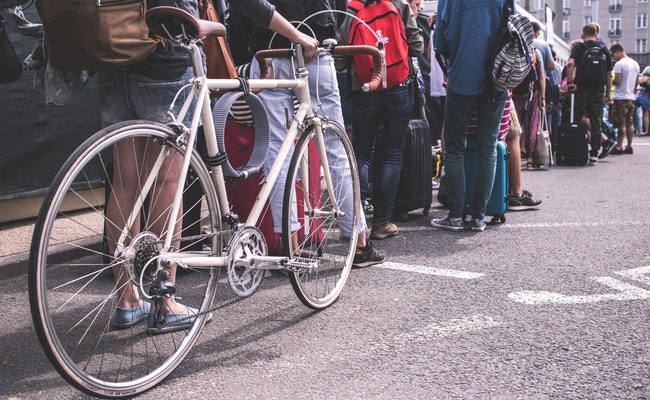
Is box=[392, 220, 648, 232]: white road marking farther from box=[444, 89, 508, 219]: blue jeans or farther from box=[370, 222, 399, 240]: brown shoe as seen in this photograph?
box=[370, 222, 399, 240]: brown shoe

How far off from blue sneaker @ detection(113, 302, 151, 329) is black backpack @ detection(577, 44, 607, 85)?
9.49 m

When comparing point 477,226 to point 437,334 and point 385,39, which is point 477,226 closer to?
point 385,39

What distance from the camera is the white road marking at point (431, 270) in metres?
4.45

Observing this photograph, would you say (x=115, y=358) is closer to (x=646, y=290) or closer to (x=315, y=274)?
(x=315, y=274)

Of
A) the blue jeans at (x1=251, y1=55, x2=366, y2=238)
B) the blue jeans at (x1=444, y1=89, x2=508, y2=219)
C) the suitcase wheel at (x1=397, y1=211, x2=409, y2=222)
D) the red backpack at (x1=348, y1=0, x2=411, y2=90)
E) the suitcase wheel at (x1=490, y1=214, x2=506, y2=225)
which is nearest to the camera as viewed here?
the blue jeans at (x1=251, y1=55, x2=366, y2=238)

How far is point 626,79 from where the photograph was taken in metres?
14.5

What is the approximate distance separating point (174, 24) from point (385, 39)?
2.32 meters

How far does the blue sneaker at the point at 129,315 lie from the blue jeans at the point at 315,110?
894mm

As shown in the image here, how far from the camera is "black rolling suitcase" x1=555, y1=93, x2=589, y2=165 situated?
11359 millimetres

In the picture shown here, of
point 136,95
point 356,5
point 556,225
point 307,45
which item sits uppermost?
point 356,5

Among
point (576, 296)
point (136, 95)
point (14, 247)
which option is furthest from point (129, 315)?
point (576, 296)

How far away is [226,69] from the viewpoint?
3.92 m

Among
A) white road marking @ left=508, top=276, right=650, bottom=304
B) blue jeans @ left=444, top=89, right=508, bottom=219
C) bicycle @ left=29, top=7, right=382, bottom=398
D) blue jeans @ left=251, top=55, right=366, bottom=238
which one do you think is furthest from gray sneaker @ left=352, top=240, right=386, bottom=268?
blue jeans @ left=444, top=89, right=508, bottom=219

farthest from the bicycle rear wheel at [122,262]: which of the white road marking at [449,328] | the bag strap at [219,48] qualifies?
the white road marking at [449,328]
